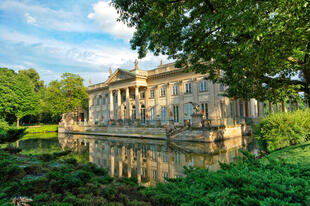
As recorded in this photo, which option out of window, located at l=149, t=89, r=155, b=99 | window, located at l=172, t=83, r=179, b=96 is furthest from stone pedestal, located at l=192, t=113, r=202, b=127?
window, located at l=149, t=89, r=155, b=99

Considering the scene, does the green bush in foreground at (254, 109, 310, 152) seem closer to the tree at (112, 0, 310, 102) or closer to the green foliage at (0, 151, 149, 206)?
the tree at (112, 0, 310, 102)

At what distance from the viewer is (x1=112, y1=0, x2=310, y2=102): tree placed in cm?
593

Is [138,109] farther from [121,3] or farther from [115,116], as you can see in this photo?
[121,3]

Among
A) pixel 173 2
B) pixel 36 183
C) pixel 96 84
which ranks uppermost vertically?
pixel 96 84

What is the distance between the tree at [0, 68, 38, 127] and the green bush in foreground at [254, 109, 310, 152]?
4194cm

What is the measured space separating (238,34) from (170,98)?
23.7 metres

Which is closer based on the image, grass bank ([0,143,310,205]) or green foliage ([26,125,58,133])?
grass bank ([0,143,310,205])

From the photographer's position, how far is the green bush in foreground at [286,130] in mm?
7578

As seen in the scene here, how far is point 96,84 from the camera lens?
45.7 m

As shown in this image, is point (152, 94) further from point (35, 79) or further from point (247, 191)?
point (35, 79)

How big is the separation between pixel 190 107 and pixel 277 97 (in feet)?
60.9

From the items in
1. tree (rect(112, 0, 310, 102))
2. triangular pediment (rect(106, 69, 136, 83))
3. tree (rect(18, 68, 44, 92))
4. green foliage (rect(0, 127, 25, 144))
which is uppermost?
tree (rect(18, 68, 44, 92))

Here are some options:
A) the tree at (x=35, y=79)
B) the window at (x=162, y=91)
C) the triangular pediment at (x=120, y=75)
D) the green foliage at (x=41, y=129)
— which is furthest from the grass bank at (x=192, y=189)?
the tree at (x=35, y=79)

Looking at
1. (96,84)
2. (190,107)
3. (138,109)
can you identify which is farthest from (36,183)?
(96,84)
